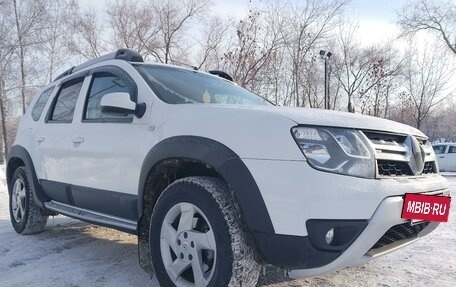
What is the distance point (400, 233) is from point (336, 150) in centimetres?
82

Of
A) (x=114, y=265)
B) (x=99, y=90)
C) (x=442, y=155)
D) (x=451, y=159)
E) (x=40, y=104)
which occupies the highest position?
(x=99, y=90)

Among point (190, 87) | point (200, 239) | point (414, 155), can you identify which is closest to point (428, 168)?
point (414, 155)

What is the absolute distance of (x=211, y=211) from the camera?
2539 mm

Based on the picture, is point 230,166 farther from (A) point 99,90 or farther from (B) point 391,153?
(A) point 99,90

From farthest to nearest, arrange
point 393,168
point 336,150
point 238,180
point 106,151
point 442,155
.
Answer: point 442,155 → point 106,151 → point 393,168 → point 238,180 → point 336,150

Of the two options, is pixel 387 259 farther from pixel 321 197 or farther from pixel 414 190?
pixel 321 197

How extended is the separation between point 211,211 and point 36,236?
3.28 metres

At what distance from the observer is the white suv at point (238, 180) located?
91.1 inches

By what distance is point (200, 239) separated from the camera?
2639 millimetres

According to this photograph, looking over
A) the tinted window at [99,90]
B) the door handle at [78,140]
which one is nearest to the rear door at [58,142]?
the door handle at [78,140]

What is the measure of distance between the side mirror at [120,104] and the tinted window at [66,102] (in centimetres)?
124

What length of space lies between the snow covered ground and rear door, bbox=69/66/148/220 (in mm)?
522

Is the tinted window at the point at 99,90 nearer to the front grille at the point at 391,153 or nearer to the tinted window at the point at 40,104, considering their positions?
the tinted window at the point at 40,104

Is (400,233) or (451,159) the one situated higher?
(400,233)
